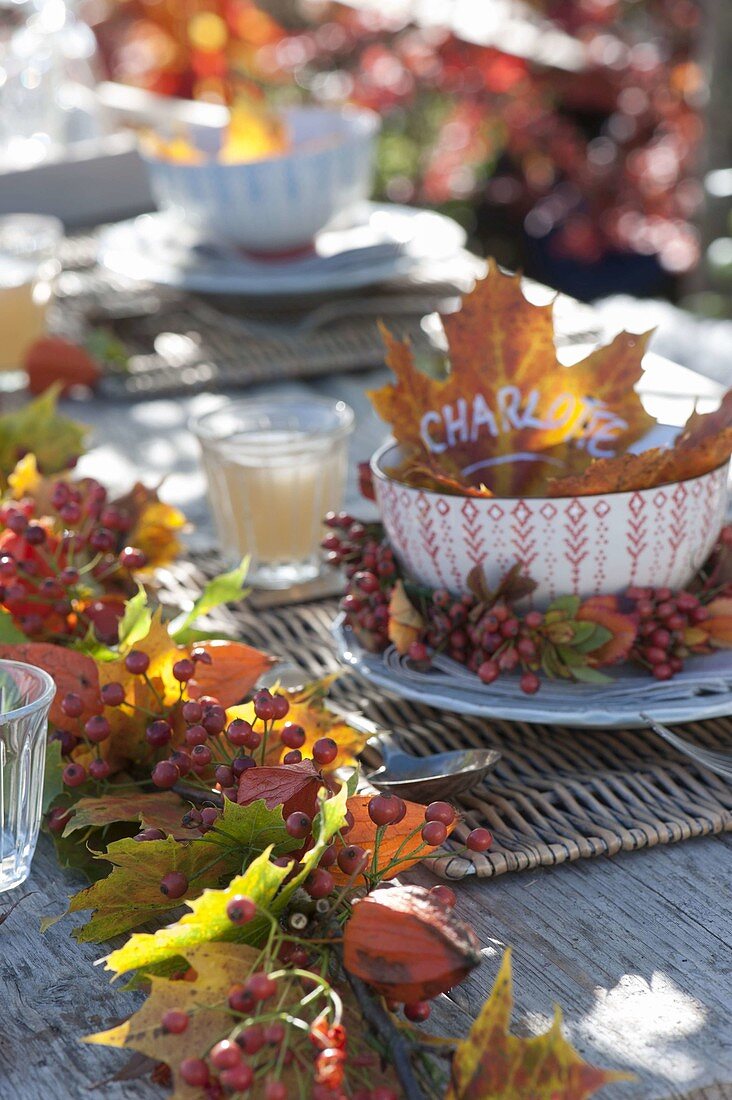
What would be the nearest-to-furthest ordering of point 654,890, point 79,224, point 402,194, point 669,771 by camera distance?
point 654,890
point 669,771
point 79,224
point 402,194

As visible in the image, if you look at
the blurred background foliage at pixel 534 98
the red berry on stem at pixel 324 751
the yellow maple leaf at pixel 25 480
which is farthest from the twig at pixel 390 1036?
the blurred background foliage at pixel 534 98

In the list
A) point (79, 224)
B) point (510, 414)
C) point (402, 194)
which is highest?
point (510, 414)

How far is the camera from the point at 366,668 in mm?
851

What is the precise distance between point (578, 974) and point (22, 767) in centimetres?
27

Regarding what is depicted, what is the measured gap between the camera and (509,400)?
869mm

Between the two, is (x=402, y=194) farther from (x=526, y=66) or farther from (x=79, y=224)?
(x=79, y=224)

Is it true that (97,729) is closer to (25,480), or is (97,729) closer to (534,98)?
(25,480)

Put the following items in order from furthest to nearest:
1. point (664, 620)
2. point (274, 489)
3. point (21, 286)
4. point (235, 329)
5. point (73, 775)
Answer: point (235, 329), point (21, 286), point (274, 489), point (664, 620), point (73, 775)

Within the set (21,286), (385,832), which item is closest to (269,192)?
(21,286)

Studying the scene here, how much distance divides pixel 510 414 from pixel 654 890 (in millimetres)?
305

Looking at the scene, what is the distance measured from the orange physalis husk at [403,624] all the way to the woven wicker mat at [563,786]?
6 cm

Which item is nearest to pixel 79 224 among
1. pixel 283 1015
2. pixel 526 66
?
pixel 283 1015

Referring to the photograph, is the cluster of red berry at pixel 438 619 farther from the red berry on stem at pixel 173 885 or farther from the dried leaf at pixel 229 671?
the red berry on stem at pixel 173 885

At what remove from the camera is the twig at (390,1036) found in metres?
0.53
